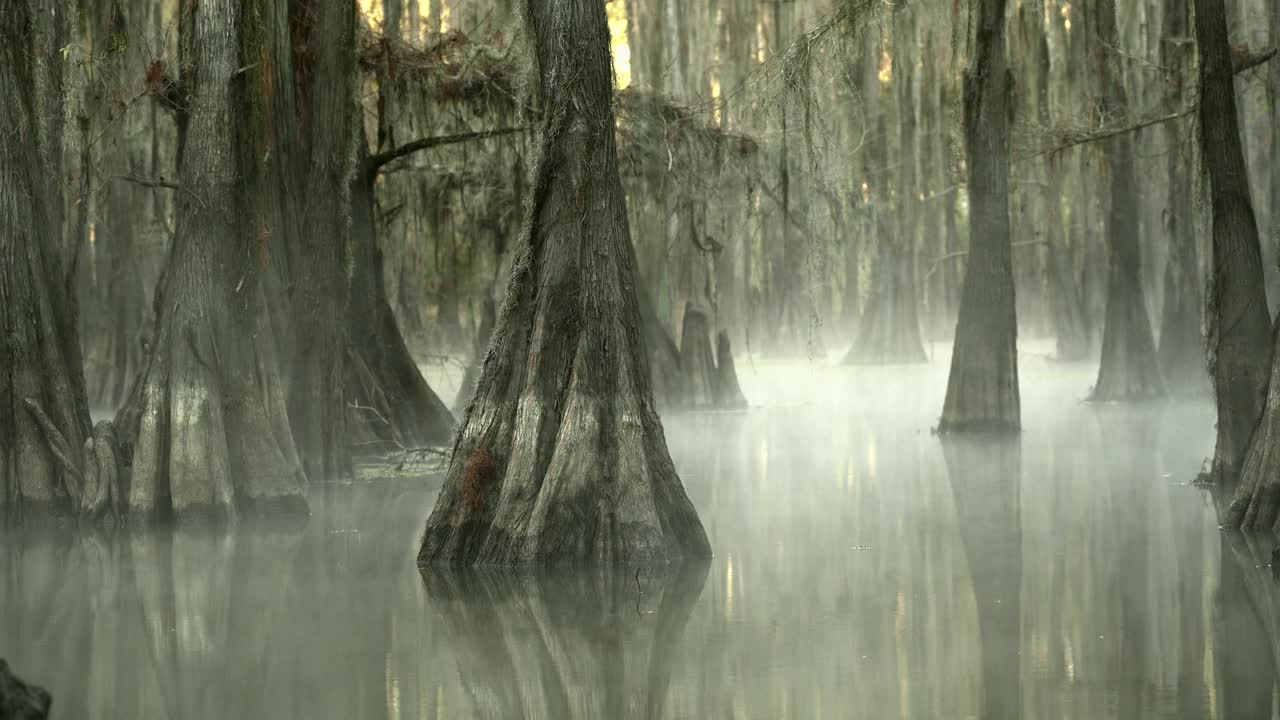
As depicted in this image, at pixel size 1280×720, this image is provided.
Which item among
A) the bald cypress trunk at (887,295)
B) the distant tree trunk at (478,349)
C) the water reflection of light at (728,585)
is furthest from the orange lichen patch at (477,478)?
the bald cypress trunk at (887,295)

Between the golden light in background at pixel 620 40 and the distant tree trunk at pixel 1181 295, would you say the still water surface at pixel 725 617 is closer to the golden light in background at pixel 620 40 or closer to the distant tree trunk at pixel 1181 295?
the distant tree trunk at pixel 1181 295

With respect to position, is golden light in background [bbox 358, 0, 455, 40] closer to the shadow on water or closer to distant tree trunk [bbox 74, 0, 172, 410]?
distant tree trunk [bbox 74, 0, 172, 410]

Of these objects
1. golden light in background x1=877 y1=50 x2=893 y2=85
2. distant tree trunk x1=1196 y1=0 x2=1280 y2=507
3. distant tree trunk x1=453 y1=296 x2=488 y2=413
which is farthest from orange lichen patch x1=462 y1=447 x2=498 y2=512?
golden light in background x1=877 y1=50 x2=893 y2=85

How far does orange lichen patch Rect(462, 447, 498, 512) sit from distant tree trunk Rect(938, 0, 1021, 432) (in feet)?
32.3

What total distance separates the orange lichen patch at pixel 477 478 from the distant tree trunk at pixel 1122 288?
1477 centimetres

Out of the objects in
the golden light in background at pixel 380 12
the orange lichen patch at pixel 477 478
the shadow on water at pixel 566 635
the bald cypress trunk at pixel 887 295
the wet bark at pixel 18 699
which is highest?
the golden light in background at pixel 380 12

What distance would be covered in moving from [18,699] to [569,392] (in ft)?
16.7

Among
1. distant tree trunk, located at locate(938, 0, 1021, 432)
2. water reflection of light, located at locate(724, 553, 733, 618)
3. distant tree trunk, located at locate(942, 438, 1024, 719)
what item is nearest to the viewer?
distant tree trunk, located at locate(942, 438, 1024, 719)

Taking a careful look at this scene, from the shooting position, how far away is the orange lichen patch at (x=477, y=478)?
10281 millimetres

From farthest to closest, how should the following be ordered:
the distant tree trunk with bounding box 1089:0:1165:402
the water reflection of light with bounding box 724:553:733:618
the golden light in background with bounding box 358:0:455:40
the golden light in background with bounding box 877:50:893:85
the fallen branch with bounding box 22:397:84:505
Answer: the golden light in background with bounding box 877:50:893:85
the distant tree trunk with bounding box 1089:0:1165:402
the golden light in background with bounding box 358:0:455:40
the fallen branch with bounding box 22:397:84:505
the water reflection of light with bounding box 724:553:733:618

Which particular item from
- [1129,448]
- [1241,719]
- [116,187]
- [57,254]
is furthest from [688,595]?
[116,187]

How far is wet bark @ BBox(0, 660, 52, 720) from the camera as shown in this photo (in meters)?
5.55

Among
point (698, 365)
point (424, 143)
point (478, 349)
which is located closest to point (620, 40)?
point (698, 365)

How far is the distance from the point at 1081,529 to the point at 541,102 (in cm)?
534
